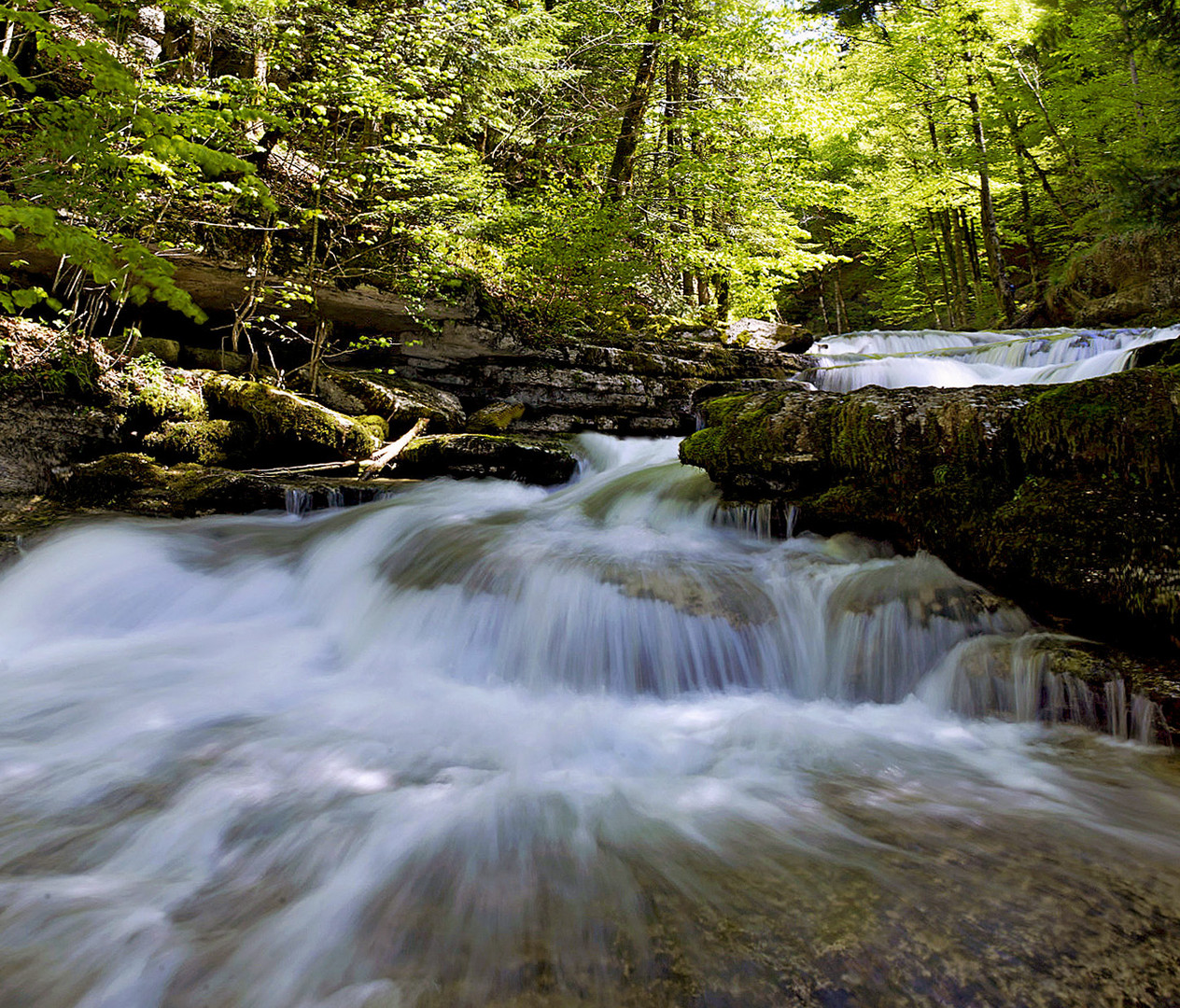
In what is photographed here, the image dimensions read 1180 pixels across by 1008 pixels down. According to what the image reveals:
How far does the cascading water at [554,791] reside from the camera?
1.53m

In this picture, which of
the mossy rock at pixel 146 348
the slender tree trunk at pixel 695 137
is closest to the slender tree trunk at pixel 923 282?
the slender tree trunk at pixel 695 137

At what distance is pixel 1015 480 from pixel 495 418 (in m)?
7.18

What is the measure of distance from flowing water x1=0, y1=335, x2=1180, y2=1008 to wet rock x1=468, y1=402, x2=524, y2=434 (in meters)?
4.27

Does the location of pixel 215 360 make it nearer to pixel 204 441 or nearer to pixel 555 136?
pixel 204 441

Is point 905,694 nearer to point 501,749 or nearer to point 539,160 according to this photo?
point 501,749

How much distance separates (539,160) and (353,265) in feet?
17.4

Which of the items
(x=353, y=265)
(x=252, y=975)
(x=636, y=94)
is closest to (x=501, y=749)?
(x=252, y=975)

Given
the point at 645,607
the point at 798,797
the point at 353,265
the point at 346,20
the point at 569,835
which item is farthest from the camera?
the point at 353,265

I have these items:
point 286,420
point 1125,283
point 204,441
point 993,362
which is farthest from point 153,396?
point 1125,283

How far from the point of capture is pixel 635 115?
11.7 metres

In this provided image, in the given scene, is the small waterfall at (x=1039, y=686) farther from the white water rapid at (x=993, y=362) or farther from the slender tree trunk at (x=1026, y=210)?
the slender tree trunk at (x=1026, y=210)

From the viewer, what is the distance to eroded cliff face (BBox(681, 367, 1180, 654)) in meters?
3.32

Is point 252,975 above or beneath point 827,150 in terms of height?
beneath

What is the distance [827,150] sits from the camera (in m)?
22.2
